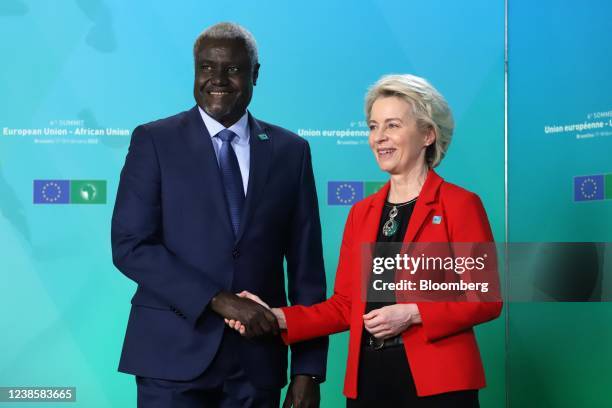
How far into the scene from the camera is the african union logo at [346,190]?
4.70m

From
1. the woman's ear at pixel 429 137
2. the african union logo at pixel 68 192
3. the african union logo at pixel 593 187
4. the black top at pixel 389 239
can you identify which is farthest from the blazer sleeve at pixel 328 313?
the african union logo at pixel 68 192

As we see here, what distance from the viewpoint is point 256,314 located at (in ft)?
8.38

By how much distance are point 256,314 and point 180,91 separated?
237cm

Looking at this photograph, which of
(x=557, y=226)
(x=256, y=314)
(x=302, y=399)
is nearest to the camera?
(x=256, y=314)

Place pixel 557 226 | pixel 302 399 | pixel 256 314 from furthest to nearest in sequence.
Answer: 1. pixel 557 226
2. pixel 302 399
3. pixel 256 314

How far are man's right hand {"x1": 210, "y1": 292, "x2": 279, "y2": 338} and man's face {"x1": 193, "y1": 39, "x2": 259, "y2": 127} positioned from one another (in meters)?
0.61

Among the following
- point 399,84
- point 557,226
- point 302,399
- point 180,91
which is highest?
point 180,91

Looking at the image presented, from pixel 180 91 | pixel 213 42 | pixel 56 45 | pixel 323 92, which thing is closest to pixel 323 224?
pixel 323 92

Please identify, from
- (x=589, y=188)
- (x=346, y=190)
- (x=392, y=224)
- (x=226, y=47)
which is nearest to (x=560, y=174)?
(x=589, y=188)

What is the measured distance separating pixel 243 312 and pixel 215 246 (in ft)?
0.76

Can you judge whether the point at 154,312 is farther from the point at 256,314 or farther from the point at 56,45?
the point at 56,45

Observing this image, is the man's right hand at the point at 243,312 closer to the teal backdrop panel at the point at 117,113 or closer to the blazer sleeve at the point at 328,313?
the blazer sleeve at the point at 328,313

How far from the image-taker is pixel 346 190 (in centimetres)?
471

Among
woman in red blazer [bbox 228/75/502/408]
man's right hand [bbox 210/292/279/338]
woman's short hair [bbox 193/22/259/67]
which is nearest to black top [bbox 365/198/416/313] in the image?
woman in red blazer [bbox 228/75/502/408]
